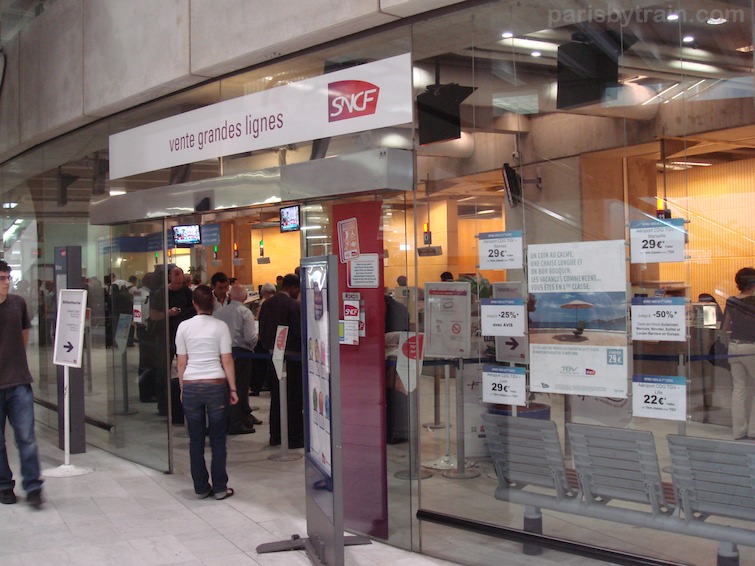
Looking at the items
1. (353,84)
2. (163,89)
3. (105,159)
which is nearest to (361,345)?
(353,84)

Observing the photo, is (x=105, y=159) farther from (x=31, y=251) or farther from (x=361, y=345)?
(x=361, y=345)

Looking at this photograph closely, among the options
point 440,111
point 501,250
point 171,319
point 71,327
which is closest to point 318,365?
point 501,250

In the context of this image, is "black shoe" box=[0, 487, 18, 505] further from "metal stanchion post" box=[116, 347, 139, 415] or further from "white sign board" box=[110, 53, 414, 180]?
"white sign board" box=[110, 53, 414, 180]

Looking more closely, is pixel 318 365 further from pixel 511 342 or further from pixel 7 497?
pixel 7 497

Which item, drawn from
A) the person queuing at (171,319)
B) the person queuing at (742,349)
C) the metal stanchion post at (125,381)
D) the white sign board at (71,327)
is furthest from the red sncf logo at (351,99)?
the metal stanchion post at (125,381)

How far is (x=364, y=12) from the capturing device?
16.8 feet

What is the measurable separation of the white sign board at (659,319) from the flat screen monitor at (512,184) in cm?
96

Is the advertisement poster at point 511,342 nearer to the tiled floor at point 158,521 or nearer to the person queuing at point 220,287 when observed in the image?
the tiled floor at point 158,521

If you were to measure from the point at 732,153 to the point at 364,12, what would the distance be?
234 centimetres

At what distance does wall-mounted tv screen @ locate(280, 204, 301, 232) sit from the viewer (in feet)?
20.0

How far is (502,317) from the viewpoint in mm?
4992

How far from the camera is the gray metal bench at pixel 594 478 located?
168 inches

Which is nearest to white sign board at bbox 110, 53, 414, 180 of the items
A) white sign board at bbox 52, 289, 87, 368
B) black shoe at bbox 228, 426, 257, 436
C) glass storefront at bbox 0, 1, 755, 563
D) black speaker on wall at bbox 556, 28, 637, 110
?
glass storefront at bbox 0, 1, 755, 563

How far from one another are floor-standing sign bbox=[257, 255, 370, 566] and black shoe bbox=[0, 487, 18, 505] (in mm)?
2428
